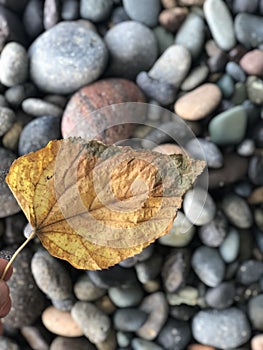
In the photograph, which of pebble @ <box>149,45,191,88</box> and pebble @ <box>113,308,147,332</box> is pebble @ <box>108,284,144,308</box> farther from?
pebble @ <box>149,45,191,88</box>

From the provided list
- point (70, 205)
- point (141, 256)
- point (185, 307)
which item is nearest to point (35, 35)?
point (141, 256)

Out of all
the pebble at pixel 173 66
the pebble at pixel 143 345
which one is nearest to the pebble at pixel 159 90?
the pebble at pixel 173 66

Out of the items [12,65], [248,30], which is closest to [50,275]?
[12,65]

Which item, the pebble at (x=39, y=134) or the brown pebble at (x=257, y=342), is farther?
the brown pebble at (x=257, y=342)

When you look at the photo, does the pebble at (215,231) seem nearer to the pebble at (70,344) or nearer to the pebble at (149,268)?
the pebble at (149,268)

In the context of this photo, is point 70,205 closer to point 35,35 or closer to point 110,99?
point 110,99

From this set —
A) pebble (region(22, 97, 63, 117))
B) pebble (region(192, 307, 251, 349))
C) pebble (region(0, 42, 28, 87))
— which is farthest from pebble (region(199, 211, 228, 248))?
pebble (region(0, 42, 28, 87))

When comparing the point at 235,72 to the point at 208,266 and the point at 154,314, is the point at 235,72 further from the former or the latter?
the point at 154,314
